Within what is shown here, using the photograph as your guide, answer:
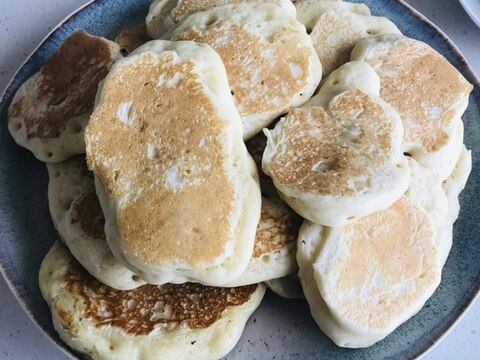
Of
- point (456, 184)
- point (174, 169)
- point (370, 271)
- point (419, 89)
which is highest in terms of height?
point (174, 169)

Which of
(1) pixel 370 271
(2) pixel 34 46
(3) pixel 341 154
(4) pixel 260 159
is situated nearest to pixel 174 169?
(4) pixel 260 159

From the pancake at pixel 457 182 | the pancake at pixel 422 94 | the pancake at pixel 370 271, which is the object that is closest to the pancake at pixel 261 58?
the pancake at pixel 422 94

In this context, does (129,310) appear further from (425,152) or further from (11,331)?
(425,152)

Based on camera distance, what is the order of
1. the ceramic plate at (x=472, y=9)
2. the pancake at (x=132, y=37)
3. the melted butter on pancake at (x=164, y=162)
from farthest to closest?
the ceramic plate at (x=472, y=9), the pancake at (x=132, y=37), the melted butter on pancake at (x=164, y=162)

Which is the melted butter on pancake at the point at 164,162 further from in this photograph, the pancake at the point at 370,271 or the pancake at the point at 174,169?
the pancake at the point at 370,271

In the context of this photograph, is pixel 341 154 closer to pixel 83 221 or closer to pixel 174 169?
pixel 174 169
